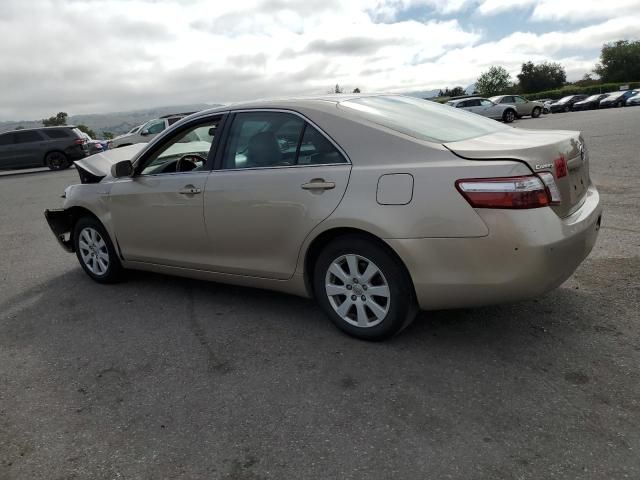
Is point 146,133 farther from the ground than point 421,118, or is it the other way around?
point 421,118

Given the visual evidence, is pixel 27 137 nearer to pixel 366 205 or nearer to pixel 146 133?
pixel 146 133

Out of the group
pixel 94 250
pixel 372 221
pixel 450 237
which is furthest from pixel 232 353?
pixel 94 250

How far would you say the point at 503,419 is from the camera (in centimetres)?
266

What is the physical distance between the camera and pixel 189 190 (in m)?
4.20

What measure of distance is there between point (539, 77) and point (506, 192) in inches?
3728

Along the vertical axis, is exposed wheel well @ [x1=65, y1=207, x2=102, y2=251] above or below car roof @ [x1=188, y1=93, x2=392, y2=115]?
below

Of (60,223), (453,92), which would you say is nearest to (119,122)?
(453,92)

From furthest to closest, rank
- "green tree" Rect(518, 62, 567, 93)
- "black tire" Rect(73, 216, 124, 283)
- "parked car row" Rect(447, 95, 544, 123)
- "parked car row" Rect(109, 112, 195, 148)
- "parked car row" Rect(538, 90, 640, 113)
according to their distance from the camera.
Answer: "green tree" Rect(518, 62, 567, 93) → "parked car row" Rect(538, 90, 640, 113) → "parked car row" Rect(447, 95, 544, 123) → "parked car row" Rect(109, 112, 195, 148) → "black tire" Rect(73, 216, 124, 283)

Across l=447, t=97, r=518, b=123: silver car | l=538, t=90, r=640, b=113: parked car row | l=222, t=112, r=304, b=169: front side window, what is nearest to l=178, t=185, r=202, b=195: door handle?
l=222, t=112, r=304, b=169: front side window

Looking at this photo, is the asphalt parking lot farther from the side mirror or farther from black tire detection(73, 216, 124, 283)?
the side mirror

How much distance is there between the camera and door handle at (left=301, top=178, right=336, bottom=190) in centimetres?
344

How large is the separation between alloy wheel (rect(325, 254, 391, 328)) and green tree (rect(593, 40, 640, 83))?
332ft

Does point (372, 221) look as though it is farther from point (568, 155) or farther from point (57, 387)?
point (57, 387)

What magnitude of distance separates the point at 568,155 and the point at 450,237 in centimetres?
98
